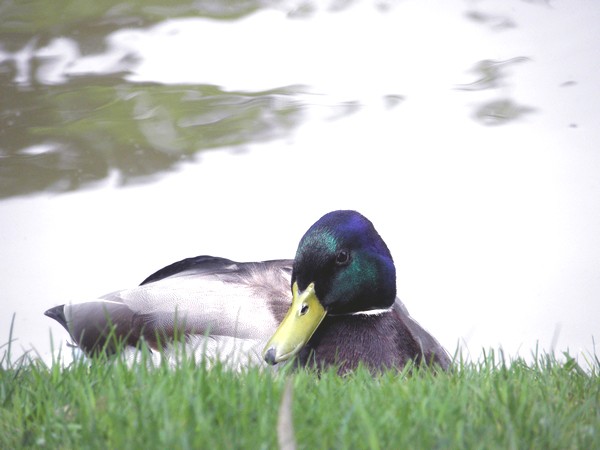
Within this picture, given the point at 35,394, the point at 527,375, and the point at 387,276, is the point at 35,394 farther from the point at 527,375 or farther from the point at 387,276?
the point at 387,276

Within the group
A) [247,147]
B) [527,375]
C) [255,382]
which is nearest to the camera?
[255,382]

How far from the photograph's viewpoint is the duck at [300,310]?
3502mm

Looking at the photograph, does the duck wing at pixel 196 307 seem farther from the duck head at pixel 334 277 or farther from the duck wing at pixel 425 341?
the duck wing at pixel 425 341

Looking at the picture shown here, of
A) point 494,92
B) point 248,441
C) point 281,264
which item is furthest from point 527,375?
point 494,92

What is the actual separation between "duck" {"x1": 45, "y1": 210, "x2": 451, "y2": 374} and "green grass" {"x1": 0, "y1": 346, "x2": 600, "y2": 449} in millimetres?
934

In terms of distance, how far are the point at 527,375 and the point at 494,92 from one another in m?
4.85

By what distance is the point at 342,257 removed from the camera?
3.65 meters

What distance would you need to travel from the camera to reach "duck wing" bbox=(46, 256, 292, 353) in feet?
12.3

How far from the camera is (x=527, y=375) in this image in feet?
8.89

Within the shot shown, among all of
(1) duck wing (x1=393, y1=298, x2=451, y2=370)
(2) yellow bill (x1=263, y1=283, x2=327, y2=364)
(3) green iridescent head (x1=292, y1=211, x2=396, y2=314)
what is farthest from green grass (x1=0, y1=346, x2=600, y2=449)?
(1) duck wing (x1=393, y1=298, x2=451, y2=370)

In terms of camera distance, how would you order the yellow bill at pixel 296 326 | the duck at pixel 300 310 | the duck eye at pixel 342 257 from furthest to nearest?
the duck eye at pixel 342 257 < the duck at pixel 300 310 < the yellow bill at pixel 296 326

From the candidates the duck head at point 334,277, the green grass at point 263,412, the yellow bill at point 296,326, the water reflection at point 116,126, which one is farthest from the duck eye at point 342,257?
the water reflection at point 116,126

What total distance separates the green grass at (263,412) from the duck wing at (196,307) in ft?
4.06

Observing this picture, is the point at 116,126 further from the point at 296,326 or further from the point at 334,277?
the point at 296,326
